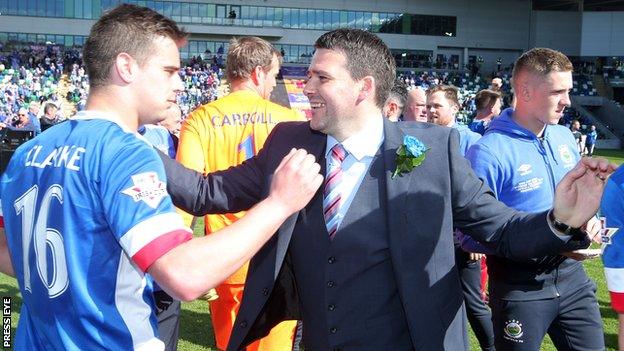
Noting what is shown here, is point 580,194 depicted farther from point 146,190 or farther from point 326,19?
point 326,19

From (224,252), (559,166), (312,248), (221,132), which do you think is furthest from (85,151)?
(559,166)

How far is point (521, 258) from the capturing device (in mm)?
2479

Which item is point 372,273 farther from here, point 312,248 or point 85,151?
point 85,151

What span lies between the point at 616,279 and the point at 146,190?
1422mm

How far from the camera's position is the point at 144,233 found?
1.78 m

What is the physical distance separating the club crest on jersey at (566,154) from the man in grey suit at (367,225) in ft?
5.60

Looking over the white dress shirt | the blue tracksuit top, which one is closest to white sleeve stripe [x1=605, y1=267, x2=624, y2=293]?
the white dress shirt

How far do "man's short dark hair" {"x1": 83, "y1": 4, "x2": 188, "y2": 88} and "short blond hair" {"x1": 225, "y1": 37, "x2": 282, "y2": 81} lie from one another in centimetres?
224

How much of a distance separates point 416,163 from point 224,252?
95cm

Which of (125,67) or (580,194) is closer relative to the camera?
(125,67)

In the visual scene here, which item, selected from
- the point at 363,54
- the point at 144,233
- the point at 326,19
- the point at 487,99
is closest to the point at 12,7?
the point at 326,19

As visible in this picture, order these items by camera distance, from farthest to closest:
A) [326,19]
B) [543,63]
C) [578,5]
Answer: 1. [578,5]
2. [326,19]
3. [543,63]

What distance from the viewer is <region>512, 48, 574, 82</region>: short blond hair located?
391 cm

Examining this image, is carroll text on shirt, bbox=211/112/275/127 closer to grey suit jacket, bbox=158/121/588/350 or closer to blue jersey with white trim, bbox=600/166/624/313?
grey suit jacket, bbox=158/121/588/350
